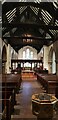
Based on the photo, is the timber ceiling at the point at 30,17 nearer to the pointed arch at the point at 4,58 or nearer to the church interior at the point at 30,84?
the church interior at the point at 30,84

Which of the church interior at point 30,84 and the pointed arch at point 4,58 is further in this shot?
the pointed arch at point 4,58

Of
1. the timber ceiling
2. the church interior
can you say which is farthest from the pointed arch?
the timber ceiling

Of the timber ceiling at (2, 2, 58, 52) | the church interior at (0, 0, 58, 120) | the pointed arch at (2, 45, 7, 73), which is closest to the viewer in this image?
the church interior at (0, 0, 58, 120)

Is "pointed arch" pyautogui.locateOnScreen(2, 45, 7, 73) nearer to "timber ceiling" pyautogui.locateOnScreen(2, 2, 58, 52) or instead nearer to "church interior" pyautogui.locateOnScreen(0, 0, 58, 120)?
"church interior" pyautogui.locateOnScreen(0, 0, 58, 120)

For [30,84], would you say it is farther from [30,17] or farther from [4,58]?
[30,17]

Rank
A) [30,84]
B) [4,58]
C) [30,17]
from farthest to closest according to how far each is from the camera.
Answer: [4,58], [30,17], [30,84]

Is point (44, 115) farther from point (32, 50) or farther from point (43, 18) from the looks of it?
point (32, 50)

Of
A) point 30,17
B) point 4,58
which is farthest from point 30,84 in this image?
point 30,17

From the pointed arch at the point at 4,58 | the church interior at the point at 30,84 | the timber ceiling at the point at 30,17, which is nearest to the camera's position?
the church interior at the point at 30,84

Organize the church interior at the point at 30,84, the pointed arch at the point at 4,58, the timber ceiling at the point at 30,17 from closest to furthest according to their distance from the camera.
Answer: the church interior at the point at 30,84
the timber ceiling at the point at 30,17
the pointed arch at the point at 4,58

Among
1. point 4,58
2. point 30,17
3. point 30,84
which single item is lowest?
point 30,84

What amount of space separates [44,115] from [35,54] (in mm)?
29672

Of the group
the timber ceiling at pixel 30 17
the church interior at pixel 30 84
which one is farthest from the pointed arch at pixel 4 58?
the timber ceiling at pixel 30 17

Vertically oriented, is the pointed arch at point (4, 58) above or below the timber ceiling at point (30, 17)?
below
